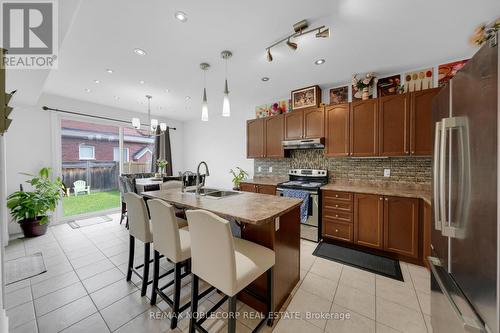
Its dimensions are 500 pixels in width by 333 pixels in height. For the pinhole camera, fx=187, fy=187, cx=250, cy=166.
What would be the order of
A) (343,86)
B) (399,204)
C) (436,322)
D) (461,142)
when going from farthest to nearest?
(343,86), (399,204), (436,322), (461,142)

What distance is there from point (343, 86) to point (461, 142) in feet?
8.82

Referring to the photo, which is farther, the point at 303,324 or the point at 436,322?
the point at 303,324

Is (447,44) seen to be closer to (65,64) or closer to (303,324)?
(303,324)

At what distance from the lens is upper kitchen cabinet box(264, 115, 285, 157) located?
3.71m

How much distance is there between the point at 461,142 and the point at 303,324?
1663 mm

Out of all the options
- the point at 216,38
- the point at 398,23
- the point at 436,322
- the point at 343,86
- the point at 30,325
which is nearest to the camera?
the point at 436,322

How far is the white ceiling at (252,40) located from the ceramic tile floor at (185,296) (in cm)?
264

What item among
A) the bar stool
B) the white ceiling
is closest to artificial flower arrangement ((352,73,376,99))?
the white ceiling

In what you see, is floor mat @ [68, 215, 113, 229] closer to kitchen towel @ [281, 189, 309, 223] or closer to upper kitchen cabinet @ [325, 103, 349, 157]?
kitchen towel @ [281, 189, 309, 223]

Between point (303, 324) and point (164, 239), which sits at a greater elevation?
point (164, 239)

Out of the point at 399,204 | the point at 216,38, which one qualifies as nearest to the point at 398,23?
the point at 216,38

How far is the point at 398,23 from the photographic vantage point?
1.78 meters

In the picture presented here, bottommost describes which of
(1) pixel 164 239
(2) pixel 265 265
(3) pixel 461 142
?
(2) pixel 265 265

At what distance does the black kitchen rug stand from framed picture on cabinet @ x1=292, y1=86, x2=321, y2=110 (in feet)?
7.82
